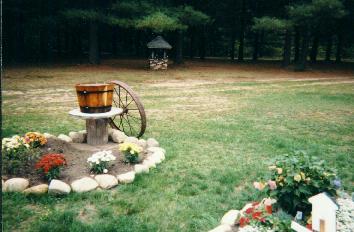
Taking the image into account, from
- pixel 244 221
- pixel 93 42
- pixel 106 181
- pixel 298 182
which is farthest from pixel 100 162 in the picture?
pixel 93 42

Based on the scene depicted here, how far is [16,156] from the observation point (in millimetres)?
5559

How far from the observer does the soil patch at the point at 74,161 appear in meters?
5.27

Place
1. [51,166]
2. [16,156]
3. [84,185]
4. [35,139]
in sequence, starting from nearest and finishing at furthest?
[84,185] → [51,166] → [16,156] → [35,139]

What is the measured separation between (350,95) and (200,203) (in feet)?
40.2

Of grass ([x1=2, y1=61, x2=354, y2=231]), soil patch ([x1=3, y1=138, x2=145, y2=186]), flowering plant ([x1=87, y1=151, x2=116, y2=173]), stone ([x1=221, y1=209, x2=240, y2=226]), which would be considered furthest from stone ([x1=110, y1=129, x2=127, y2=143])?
stone ([x1=221, y1=209, x2=240, y2=226])

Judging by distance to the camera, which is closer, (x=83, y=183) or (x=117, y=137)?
(x=83, y=183)

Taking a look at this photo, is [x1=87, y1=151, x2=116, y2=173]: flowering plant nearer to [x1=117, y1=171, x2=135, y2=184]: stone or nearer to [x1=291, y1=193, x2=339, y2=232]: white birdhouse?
[x1=117, y1=171, x2=135, y2=184]: stone

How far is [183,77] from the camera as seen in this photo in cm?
2148

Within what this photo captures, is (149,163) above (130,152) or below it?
below

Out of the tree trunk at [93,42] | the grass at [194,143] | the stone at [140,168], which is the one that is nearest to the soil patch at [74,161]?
the stone at [140,168]

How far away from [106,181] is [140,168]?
2.29 ft

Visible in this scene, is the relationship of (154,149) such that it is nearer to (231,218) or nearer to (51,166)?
(51,166)

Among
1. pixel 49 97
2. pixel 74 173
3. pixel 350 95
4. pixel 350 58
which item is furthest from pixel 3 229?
pixel 350 58

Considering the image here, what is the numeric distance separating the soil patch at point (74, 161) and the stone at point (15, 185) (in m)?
0.13
